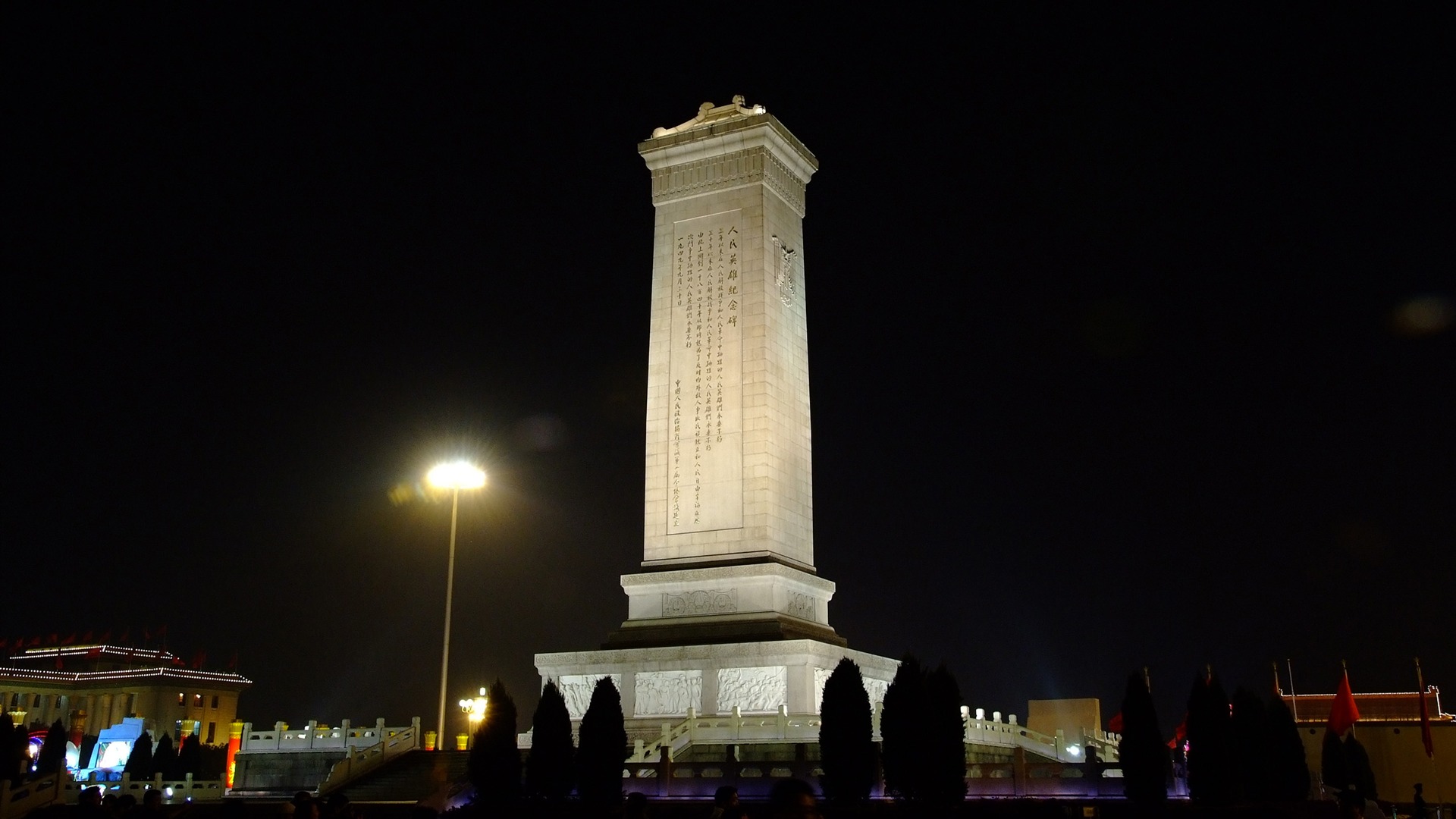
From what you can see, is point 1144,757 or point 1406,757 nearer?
point 1144,757

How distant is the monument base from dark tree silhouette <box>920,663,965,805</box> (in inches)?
192

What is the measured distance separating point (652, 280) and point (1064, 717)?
14092mm

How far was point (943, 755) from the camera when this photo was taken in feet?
52.0

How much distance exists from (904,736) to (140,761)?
16.1 meters

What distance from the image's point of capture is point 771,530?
76.9 ft

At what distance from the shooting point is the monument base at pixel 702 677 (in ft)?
70.6

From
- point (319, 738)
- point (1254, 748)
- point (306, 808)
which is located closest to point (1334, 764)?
point (1254, 748)

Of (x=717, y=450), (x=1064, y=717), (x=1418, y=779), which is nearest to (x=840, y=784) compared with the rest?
(x=717, y=450)

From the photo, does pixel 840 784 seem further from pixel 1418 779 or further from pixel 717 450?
pixel 1418 779

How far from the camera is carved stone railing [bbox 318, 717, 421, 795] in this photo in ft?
65.5

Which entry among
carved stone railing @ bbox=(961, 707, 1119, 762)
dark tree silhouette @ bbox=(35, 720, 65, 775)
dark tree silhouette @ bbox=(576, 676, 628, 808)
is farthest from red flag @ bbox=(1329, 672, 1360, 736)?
dark tree silhouette @ bbox=(35, 720, 65, 775)

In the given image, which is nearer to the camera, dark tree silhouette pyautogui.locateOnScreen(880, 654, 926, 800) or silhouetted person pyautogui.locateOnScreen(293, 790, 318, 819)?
silhouetted person pyautogui.locateOnScreen(293, 790, 318, 819)

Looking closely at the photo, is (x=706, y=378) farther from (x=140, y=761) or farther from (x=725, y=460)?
(x=140, y=761)

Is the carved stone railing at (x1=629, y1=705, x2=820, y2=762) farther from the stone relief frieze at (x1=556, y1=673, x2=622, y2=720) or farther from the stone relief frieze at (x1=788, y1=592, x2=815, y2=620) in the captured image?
the stone relief frieze at (x1=788, y1=592, x2=815, y2=620)
